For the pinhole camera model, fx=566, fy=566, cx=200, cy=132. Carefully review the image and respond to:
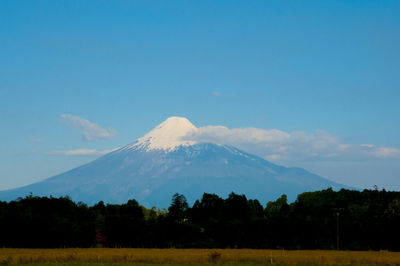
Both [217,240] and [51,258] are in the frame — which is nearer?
[51,258]

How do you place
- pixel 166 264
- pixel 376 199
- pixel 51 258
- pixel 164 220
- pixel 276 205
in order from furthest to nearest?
pixel 276 205 → pixel 376 199 → pixel 164 220 → pixel 51 258 → pixel 166 264

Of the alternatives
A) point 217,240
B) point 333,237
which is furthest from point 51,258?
point 333,237

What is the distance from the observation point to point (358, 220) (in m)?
96.8

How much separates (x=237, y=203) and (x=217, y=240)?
2194 centimetres

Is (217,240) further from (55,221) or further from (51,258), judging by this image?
(51,258)

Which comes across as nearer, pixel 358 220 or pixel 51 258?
pixel 51 258

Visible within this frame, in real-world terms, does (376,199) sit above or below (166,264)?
above

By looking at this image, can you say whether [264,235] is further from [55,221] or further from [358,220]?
[55,221]

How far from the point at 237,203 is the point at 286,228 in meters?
24.8

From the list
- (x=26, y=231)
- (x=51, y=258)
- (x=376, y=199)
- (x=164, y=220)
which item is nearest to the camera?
(x=51, y=258)

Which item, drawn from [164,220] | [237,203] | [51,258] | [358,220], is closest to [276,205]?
[237,203]

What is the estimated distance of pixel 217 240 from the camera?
9106cm

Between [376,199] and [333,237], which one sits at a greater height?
[376,199]

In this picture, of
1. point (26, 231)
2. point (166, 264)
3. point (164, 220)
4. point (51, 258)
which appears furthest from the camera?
point (164, 220)
